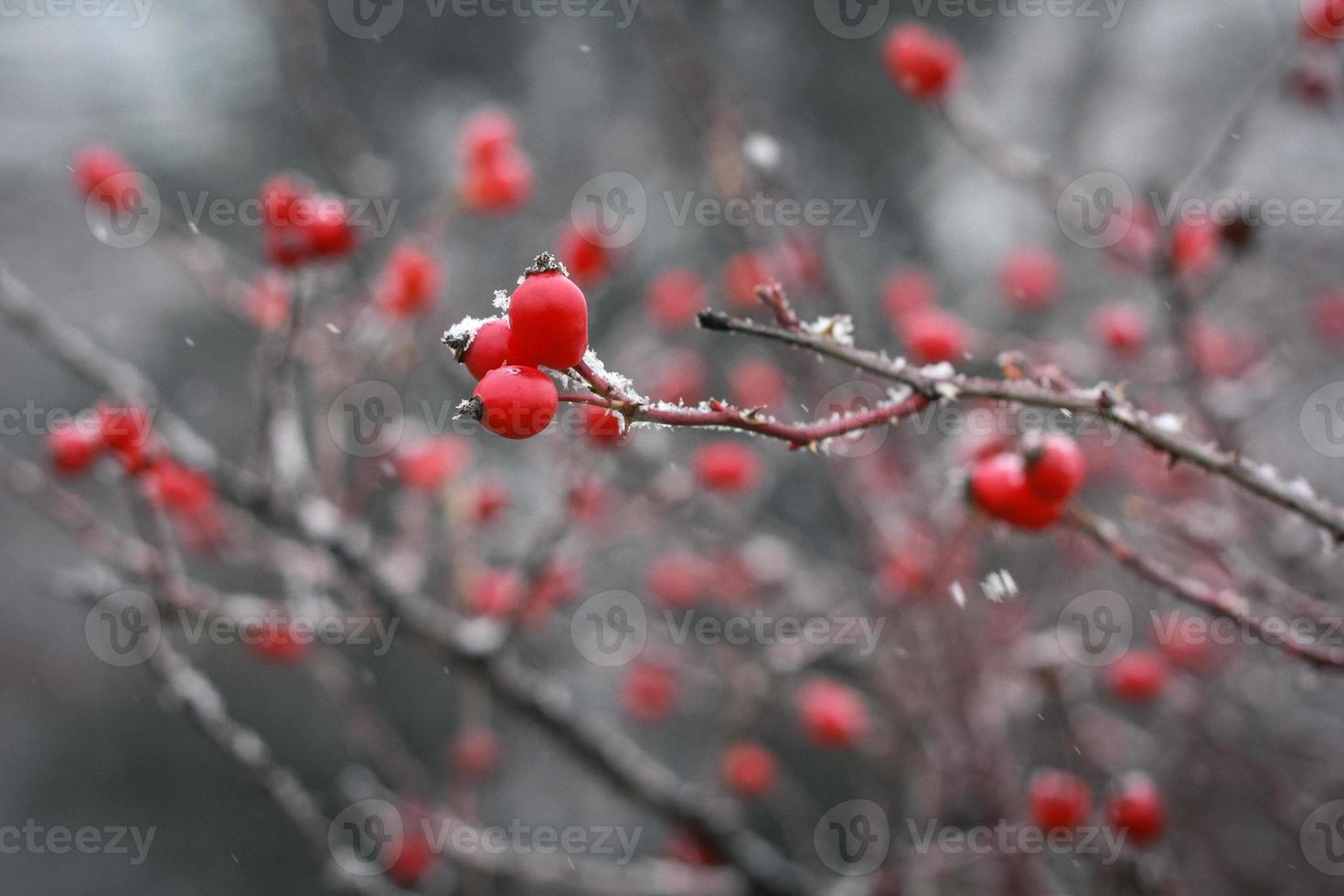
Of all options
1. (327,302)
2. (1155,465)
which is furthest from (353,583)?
(1155,465)

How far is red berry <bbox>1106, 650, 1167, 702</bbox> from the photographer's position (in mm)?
2355

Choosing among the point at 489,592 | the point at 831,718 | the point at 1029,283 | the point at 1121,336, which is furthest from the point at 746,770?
the point at 1029,283

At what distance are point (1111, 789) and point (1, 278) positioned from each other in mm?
2376

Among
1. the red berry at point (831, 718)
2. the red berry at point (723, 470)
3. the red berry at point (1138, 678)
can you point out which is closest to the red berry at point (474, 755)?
the red berry at point (831, 718)

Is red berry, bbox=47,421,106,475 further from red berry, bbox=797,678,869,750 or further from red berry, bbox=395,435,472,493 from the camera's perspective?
red berry, bbox=797,678,869,750

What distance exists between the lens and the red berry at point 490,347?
0.76 metres

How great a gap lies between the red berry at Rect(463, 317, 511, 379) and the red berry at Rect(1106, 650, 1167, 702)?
2185 mm

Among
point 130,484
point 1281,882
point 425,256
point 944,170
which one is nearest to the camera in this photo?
point 130,484

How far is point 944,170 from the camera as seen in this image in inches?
289

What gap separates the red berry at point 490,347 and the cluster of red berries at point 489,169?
65.6 inches

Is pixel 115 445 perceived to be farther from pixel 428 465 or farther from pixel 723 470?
pixel 723 470

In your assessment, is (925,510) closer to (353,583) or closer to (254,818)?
(353,583)

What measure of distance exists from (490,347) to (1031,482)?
635 mm

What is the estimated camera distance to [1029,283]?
3.13m
